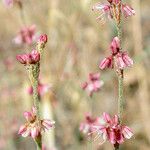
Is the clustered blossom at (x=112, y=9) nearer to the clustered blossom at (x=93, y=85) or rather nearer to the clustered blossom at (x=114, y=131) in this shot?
the clustered blossom at (x=114, y=131)

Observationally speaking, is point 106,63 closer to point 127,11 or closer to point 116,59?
point 116,59

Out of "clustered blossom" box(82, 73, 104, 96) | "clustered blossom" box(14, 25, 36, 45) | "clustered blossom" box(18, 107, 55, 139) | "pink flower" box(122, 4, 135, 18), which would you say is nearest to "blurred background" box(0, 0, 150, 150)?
"clustered blossom" box(14, 25, 36, 45)

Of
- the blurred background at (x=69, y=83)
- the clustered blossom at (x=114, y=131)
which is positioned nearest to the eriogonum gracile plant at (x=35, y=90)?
the clustered blossom at (x=114, y=131)

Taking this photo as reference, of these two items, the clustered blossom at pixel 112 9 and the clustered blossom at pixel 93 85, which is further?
the clustered blossom at pixel 93 85

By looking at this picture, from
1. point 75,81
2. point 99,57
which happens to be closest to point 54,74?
point 75,81

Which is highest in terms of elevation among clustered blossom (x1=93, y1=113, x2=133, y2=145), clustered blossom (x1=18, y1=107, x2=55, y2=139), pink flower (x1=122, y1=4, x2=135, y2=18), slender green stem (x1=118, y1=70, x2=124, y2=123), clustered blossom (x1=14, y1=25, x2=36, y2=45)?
clustered blossom (x1=14, y1=25, x2=36, y2=45)

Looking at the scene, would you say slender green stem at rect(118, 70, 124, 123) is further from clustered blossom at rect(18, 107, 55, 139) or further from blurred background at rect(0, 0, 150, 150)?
blurred background at rect(0, 0, 150, 150)

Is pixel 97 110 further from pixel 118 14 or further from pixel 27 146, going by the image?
pixel 118 14

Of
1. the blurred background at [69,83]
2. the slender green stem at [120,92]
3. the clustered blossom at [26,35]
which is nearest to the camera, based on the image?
the slender green stem at [120,92]
